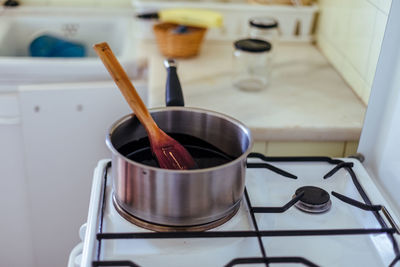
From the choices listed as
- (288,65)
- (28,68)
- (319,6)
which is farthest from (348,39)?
(28,68)

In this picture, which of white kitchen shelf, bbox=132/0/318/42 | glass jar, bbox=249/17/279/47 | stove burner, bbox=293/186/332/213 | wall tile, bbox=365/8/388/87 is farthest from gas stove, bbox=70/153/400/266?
white kitchen shelf, bbox=132/0/318/42

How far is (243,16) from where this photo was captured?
4.98 ft

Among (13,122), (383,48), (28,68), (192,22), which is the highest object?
(383,48)

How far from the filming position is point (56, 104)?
131 cm

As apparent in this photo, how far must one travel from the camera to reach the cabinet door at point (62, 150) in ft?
4.29

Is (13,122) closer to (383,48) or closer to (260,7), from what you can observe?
(260,7)

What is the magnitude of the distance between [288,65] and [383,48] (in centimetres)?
56

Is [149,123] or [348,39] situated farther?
[348,39]

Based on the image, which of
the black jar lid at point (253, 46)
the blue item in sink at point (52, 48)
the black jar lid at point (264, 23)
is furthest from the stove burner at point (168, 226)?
the blue item in sink at point (52, 48)

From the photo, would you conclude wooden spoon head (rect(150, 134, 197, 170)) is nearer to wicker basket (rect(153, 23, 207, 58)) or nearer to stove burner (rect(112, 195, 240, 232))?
stove burner (rect(112, 195, 240, 232))

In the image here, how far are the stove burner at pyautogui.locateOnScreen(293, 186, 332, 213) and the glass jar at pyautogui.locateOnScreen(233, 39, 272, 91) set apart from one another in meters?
0.47

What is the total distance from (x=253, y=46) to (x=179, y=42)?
26 cm

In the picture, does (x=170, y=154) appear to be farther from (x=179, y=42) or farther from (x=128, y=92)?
(x=179, y=42)

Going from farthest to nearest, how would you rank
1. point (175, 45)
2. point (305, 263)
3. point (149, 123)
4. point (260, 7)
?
point (260, 7)
point (175, 45)
point (149, 123)
point (305, 263)
